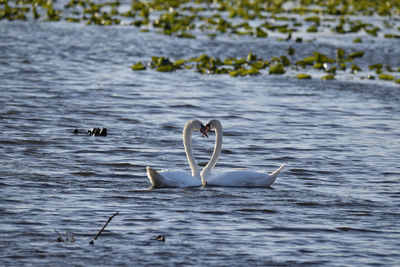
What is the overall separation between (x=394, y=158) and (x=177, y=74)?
10.3 meters

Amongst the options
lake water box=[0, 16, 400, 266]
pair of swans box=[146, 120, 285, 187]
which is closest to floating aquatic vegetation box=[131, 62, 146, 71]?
lake water box=[0, 16, 400, 266]

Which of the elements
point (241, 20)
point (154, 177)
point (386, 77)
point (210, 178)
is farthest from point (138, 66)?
point (241, 20)

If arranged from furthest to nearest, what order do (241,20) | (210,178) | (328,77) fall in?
(241,20) → (328,77) → (210,178)

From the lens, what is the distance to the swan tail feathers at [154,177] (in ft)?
37.7

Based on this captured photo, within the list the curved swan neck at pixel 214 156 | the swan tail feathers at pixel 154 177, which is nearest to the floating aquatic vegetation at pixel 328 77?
the curved swan neck at pixel 214 156

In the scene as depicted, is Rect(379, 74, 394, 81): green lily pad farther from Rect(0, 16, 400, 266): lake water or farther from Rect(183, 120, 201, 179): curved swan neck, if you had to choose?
Rect(183, 120, 201, 179): curved swan neck

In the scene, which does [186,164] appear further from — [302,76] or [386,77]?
[386,77]

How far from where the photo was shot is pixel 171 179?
38.6ft

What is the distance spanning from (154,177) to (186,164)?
84.5 inches

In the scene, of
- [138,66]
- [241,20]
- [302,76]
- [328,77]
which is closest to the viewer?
[328,77]

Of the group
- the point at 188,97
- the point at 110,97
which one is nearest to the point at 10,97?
the point at 110,97

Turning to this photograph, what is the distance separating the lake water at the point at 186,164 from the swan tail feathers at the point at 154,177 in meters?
0.13

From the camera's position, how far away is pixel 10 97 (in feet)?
63.2

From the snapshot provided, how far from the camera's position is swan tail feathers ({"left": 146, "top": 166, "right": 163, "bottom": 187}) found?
11484 mm
